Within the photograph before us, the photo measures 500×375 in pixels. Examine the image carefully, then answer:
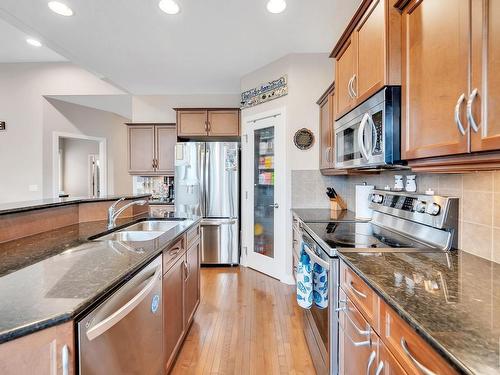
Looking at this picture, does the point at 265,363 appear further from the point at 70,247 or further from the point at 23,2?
the point at 23,2

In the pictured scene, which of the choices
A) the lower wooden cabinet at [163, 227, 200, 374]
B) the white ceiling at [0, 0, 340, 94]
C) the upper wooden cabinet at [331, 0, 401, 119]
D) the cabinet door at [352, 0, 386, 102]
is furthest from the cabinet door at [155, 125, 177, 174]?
the cabinet door at [352, 0, 386, 102]

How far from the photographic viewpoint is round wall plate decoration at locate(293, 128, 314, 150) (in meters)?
3.27

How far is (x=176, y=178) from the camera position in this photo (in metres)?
3.98

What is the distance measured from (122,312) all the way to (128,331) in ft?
0.46

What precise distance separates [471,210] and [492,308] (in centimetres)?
64

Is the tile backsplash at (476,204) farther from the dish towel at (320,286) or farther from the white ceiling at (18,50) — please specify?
the white ceiling at (18,50)

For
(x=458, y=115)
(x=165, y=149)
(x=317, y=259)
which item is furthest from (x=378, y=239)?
(x=165, y=149)

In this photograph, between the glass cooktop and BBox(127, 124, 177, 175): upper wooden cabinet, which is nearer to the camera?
the glass cooktop

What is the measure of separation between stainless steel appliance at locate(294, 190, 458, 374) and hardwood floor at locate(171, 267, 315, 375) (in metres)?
0.21

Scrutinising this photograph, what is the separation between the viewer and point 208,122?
4.15 meters

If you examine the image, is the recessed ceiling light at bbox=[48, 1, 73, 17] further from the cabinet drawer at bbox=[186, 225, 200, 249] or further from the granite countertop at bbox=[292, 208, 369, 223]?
the granite countertop at bbox=[292, 208, 369, 223]

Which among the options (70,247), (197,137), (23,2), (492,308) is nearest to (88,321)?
(70,247)

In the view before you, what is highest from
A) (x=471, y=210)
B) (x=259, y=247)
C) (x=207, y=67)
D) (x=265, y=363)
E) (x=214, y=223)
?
(x=207, y=67)

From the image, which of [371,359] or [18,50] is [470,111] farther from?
[18,50]
